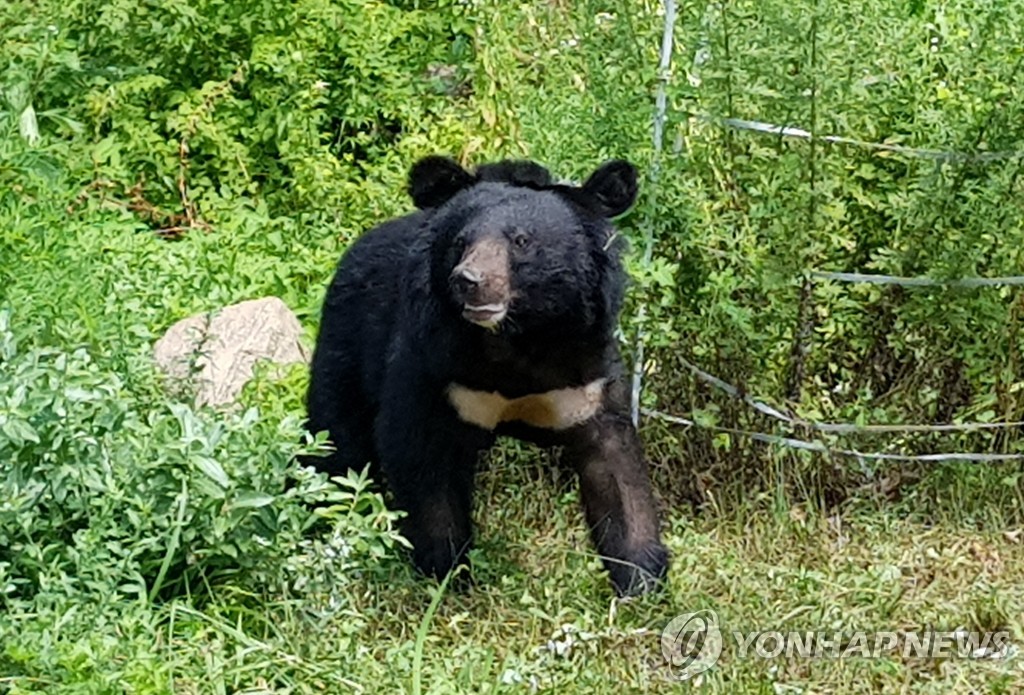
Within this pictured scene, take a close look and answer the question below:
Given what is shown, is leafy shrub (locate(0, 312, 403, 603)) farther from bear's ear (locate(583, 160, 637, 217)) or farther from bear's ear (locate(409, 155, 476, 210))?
bear's ear (locate(583, 160, 637, 217))

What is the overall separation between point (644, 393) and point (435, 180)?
1079mm

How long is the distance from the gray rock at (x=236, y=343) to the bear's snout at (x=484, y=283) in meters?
1.42

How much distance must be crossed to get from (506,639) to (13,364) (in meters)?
1.40

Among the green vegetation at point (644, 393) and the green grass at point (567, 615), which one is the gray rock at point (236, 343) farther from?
the green grass at point (567, 615)

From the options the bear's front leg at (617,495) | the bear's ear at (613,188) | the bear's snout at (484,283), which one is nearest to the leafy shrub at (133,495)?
the bear's snout at (484,283)

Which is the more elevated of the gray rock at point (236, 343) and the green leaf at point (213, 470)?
the green leaf at point (213, 470)

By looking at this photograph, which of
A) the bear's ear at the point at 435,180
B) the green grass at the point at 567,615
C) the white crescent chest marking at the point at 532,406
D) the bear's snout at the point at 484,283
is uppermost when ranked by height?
the bear's ear at the point at 435,180

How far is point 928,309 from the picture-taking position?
5688mm

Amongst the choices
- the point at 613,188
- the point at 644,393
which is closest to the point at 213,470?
the point at 613,188

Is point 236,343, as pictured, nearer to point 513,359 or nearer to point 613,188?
Answer: point 513,359

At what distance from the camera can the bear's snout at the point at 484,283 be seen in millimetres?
4922

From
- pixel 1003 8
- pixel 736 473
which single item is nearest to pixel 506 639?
pixel 736 473

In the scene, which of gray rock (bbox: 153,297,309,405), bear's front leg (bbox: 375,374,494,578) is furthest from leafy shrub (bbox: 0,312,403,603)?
gray rock (bbox: 153,297,309,405)

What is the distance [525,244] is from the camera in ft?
16.7
